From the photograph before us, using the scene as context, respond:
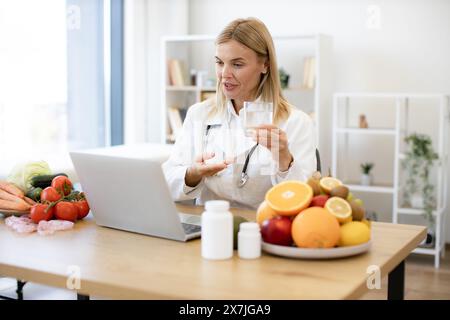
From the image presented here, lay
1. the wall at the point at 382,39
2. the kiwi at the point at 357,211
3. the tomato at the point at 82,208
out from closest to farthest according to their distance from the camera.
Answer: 1. the kiwi at the point at 357,211
2. the tomato at the point at 82,208
3. the wall at the point at 382,39

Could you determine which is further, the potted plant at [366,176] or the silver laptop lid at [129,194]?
the potted plant at [366,176]

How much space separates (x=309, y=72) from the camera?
16.3 ft

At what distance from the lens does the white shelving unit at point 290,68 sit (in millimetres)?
4828

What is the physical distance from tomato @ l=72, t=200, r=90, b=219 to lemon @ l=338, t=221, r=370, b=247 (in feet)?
2.86

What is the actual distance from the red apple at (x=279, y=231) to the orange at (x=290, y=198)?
20mm

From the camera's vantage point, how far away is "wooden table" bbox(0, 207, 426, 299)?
1316mm

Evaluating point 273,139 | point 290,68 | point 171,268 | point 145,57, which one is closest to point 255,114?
point 273,139

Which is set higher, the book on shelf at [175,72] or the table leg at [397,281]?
the book on shelf at [175,72]

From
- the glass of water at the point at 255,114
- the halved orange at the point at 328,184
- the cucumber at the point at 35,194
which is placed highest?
the glass of water at the point at 255,114

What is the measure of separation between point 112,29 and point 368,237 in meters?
4.15

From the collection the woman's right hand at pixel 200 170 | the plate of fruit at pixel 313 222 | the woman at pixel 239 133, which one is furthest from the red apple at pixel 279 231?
the woman at pixel 239 133

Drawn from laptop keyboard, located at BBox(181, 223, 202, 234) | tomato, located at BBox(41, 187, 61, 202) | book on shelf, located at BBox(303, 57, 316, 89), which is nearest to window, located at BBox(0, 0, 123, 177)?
book on shelf, located at BBox(303, 57, 316, 89)

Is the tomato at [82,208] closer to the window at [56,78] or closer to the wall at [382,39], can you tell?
the window at [56,78]

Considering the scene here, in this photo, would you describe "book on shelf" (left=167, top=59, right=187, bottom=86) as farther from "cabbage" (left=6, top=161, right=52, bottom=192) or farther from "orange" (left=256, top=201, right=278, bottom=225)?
"orange" (left=256, top=201, right=278, bottom=225)
